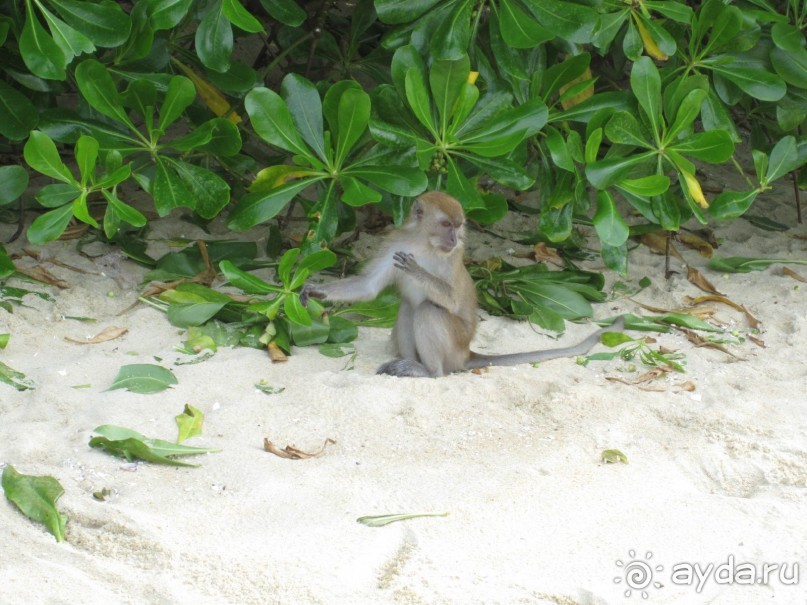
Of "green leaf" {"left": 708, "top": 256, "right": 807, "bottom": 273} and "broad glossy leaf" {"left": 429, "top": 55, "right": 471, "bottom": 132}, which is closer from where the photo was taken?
"broad glossy leaf" {"left": 429, "top": 55, "right": 471, "bottom": 132}

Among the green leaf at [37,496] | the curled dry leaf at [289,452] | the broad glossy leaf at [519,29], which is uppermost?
the broad glossy leaf at [519,29]

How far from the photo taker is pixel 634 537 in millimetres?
4188

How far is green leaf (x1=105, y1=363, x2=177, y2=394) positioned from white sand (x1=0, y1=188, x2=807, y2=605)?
84mm

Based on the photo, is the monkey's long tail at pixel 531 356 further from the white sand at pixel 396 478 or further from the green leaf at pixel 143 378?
the green leaf at pixel 143 378

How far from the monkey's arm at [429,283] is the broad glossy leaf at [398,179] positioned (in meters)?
0.56

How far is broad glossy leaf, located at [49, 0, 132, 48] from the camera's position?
5723 millimetres

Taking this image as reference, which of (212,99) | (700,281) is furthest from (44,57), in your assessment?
(700,281)

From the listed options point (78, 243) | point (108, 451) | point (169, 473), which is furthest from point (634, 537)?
point (78, 243)

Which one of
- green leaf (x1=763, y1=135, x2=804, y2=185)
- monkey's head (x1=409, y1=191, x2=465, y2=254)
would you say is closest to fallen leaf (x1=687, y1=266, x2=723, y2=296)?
green leaf (x1=763, y1=135, x2=804, y2=185)

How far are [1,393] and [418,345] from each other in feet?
8.28

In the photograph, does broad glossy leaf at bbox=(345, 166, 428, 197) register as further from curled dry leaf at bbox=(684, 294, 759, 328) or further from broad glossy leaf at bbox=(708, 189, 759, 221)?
curled dry leaf at bbox=(684, 294, 759, 328)

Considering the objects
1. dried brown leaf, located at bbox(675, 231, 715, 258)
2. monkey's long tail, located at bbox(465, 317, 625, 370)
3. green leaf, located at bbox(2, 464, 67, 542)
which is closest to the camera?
green leaf, located at bbox(2, 464, 67, 542)

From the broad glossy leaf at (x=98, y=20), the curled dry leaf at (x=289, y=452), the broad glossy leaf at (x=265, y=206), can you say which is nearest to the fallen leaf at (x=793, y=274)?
the broad glossy leaf at (x=265, y=206)

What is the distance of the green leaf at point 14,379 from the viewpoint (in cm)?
518
